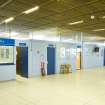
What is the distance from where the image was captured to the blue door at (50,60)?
1009 centimetres

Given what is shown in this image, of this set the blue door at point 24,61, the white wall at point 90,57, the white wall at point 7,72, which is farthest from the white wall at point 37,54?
the white wall at point 90,57

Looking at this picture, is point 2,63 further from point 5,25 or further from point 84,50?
point 84,50

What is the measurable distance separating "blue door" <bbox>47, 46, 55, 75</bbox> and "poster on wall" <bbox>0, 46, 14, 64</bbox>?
9.12 feet

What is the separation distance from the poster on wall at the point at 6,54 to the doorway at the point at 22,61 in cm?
113

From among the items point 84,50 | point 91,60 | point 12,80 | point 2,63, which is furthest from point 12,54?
point 91,60

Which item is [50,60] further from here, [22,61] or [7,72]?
[7,72]

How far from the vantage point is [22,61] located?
9461mm

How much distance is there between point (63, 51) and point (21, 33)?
3.62 meters

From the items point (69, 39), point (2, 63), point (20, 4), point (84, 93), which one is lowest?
point (84, 93)

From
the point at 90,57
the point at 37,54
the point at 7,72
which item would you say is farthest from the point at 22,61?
the point at 90,57

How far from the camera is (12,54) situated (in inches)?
322

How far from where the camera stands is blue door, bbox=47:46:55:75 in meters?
10.1

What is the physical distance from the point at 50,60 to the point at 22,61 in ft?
6.50

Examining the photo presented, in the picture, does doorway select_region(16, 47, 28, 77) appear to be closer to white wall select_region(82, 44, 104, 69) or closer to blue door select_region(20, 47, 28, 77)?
blue door select_region(20, 47, 28, 77)
